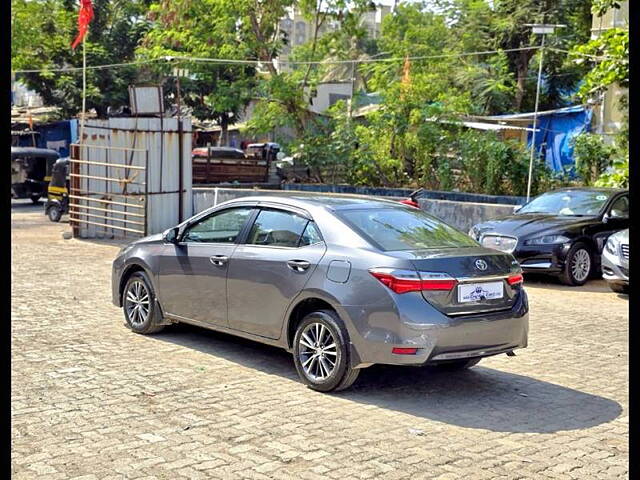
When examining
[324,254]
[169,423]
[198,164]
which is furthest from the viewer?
[198,164]

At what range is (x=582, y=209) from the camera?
545 inches

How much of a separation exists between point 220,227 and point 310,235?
1271 mm

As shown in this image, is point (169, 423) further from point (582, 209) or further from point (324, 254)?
point (582, 209)

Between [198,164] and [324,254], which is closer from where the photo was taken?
[324,254]

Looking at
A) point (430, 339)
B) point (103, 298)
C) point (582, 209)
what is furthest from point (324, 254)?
point (582, 209)

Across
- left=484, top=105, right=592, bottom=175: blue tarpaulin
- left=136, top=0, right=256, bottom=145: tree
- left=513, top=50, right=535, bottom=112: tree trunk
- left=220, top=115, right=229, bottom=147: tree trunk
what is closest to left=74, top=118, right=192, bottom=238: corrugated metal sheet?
left=136, top=0, right=256, bottom=145: tree

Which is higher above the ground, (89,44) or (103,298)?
(89,44)

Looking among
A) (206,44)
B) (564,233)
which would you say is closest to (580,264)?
(564,233)

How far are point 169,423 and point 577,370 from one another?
3920 mm

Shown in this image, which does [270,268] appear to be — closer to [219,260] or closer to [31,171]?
[219,260]

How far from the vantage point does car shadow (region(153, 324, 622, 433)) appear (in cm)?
600

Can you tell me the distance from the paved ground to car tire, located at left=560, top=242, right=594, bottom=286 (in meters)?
3.45

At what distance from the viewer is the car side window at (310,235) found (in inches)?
271

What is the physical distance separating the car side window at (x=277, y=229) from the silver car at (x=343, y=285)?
0.5 inches
